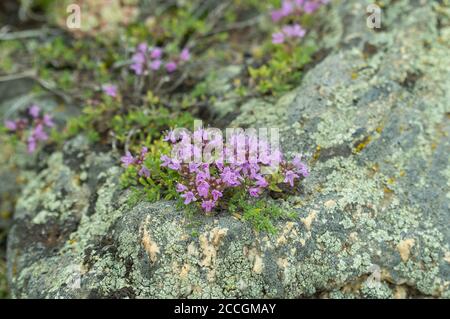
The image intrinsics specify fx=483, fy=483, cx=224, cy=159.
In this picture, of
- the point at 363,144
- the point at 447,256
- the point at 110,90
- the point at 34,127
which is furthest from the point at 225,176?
the point at 34,127

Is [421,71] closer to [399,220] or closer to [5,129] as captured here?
[399,220]

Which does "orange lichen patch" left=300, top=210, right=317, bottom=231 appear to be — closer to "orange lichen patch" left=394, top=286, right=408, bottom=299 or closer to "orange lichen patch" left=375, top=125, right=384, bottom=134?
"orange lichen patch" left=394, top=286, right=408, bottom=299

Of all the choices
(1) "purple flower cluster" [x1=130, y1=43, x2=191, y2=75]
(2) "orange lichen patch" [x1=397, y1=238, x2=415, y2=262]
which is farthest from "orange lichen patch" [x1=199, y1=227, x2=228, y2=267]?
(1) "purple flower cluster" [x1=130, y1=43, x2=191, y2=75]

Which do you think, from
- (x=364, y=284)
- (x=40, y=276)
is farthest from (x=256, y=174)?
(x=40, y=276)

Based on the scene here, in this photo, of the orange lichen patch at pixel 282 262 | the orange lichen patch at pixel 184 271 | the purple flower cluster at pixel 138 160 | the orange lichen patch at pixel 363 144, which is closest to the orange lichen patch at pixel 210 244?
the orange lichen patch at pixel 184 271

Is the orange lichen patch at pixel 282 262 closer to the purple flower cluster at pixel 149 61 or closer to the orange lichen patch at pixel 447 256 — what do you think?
the orange lichen patch at pixel 447 256

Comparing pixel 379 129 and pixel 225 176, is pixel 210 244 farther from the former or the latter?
pixel 379 129
